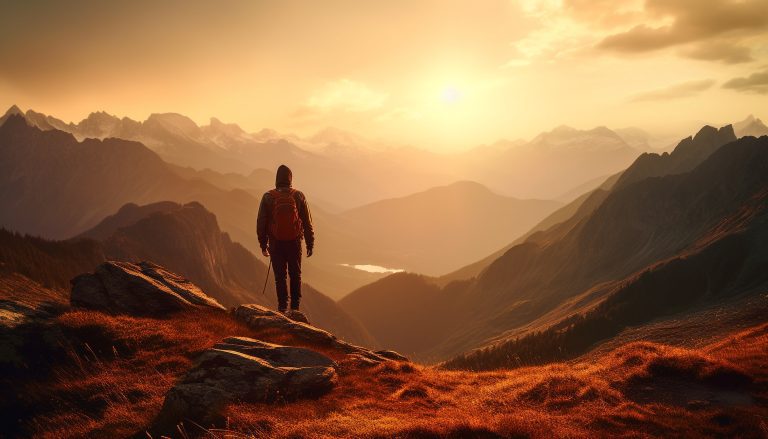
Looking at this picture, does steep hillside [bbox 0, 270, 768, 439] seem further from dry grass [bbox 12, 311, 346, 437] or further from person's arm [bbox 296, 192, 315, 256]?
person's arm [bbox 296, 192, 315, 256]

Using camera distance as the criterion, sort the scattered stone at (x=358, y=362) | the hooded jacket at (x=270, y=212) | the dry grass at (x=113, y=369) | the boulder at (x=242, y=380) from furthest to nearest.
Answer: the hooded jacket at (x=270, y=212) < the scattered stone at (x=358, y=362) < the dry grass at (x=113, y=369) < the boulder at (x=242, y=380)

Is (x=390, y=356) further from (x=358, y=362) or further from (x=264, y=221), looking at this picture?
(x=264, y=221)

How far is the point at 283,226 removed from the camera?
19625 millimetres

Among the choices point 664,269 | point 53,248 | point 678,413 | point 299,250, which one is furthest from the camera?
point 664,269

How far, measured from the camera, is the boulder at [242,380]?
10.6 meters

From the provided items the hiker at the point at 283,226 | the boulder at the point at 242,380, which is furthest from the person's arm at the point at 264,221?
the boulder at the point at 242,380

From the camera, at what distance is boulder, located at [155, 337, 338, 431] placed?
34.7 feet

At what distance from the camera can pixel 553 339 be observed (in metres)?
149

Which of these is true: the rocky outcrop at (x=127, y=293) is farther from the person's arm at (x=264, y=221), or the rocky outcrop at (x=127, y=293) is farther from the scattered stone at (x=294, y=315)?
the person's arm at (x=264, y=221)

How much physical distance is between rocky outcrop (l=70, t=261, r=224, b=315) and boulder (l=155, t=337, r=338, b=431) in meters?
6.54

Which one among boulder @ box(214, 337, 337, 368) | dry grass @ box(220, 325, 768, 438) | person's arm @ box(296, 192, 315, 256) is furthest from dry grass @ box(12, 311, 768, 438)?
person's arm @ box(296, 192, 315, 256)

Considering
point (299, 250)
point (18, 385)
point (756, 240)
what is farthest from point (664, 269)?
point (18, 385)

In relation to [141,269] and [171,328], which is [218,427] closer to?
[171,328]

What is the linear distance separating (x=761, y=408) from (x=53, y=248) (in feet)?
464
